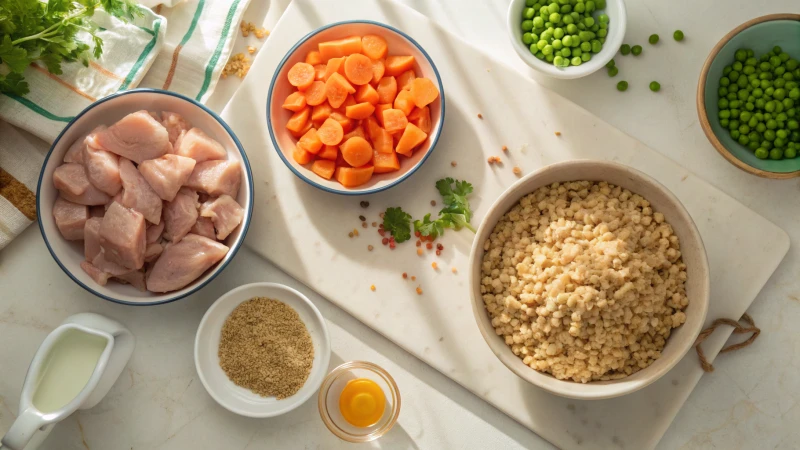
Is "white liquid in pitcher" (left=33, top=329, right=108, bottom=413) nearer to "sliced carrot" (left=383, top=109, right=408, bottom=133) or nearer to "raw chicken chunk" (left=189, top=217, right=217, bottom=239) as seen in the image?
"raw chicken chunk" (left=189, top=217, right=217, bottom=239)

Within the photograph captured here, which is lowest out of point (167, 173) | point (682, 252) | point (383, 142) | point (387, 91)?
point (167, 173)

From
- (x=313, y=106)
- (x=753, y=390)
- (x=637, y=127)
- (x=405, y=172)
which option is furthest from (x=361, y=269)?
(x=753, y=390)

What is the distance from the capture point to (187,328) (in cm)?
272

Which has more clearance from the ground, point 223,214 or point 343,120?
point 343,120

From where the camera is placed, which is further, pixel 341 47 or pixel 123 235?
pixel 341 47

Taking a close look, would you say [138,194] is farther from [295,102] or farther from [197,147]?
[295,102]

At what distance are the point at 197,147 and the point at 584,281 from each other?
154cm

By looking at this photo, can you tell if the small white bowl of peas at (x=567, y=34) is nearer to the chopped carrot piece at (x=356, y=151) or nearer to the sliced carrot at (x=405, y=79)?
the sliced carrot at (x=405, y=79)

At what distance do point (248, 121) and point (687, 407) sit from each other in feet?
7.14

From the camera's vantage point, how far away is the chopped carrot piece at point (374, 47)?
2631 mm

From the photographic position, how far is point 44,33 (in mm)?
2467

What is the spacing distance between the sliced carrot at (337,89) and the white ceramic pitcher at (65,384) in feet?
4.08

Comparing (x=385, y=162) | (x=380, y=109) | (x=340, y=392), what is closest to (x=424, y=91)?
(x=380, y=109)

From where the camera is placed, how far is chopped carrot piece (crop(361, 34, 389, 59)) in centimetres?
263
